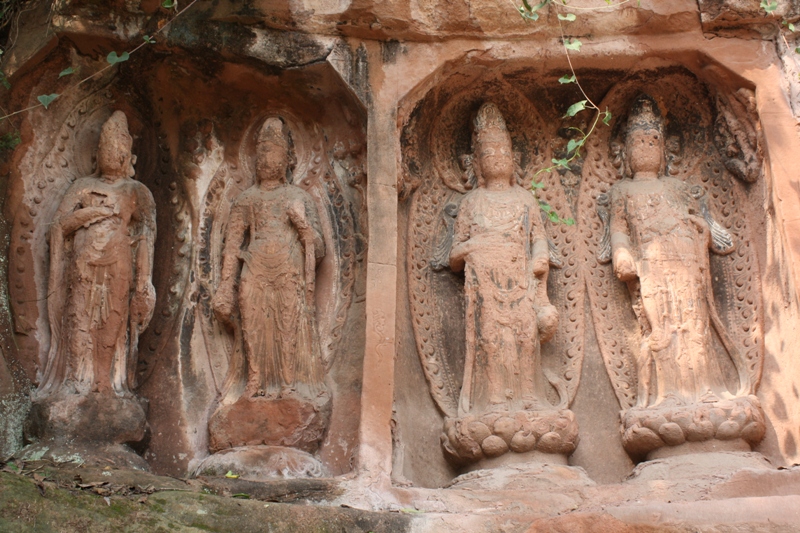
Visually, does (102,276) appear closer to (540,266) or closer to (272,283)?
(272,283)

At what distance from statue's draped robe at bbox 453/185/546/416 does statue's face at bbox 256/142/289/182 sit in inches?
51.5

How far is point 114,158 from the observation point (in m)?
7.26

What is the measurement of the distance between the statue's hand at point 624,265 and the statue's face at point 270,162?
2382mm

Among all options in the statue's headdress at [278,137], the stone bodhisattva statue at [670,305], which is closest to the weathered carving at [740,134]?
the stone bodhisattva statue at [670,305]

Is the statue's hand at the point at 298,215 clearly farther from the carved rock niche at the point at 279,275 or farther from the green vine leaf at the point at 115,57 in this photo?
the green vine leaf at the point at 115,57

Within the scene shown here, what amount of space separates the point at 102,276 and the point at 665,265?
12.1 feet

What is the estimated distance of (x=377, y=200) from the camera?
7.09 meters

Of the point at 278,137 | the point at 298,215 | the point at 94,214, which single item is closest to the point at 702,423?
the point at 298,215

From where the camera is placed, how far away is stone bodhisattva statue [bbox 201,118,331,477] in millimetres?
6770

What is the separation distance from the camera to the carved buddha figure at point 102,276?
22.2 feet

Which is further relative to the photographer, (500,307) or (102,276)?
(500,307)

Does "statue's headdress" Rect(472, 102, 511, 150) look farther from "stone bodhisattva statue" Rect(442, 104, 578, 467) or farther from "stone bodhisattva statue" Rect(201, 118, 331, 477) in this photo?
"stone bodhisattva statue" Rect(201, 118, 331, 477)

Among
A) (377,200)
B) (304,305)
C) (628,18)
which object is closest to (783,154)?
(628,18)

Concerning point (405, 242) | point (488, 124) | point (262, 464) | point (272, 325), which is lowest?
point (262, 464)
